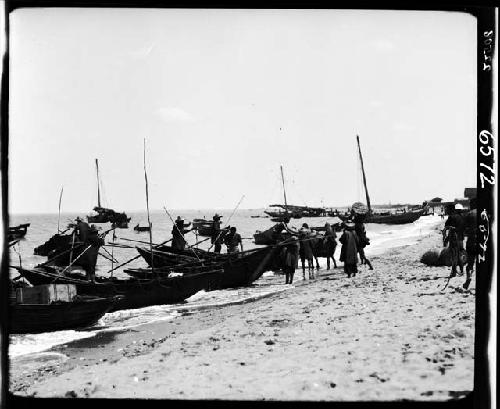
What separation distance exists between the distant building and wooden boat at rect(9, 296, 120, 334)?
7049mm

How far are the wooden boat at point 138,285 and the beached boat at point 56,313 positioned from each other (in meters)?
0.66

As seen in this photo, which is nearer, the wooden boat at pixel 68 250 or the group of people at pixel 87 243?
the group of people at pixel 87 243

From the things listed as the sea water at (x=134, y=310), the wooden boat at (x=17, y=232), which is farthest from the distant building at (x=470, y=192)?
the wooden boat at (x=17, y=232)

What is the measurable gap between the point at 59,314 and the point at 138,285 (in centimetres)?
281

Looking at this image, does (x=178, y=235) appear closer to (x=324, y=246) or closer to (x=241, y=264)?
(x=241, y=264)

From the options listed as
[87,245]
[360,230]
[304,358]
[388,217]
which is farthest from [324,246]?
[304,358]

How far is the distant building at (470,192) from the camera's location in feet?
19.2

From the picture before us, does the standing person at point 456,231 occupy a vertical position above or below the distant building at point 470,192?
below

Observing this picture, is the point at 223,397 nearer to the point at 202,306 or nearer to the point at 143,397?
the point at 143,397

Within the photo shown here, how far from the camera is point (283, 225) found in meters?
15.2

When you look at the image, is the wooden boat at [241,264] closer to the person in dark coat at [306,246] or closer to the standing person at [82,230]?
the person in dark coat at [306,246]

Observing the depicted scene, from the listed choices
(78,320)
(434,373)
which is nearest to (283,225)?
(78,320)

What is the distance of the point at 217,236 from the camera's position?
1703 centimetres

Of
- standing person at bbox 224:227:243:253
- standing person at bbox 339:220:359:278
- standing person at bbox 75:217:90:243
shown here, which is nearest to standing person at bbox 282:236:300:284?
standing person at bbox 339:220:359:278
